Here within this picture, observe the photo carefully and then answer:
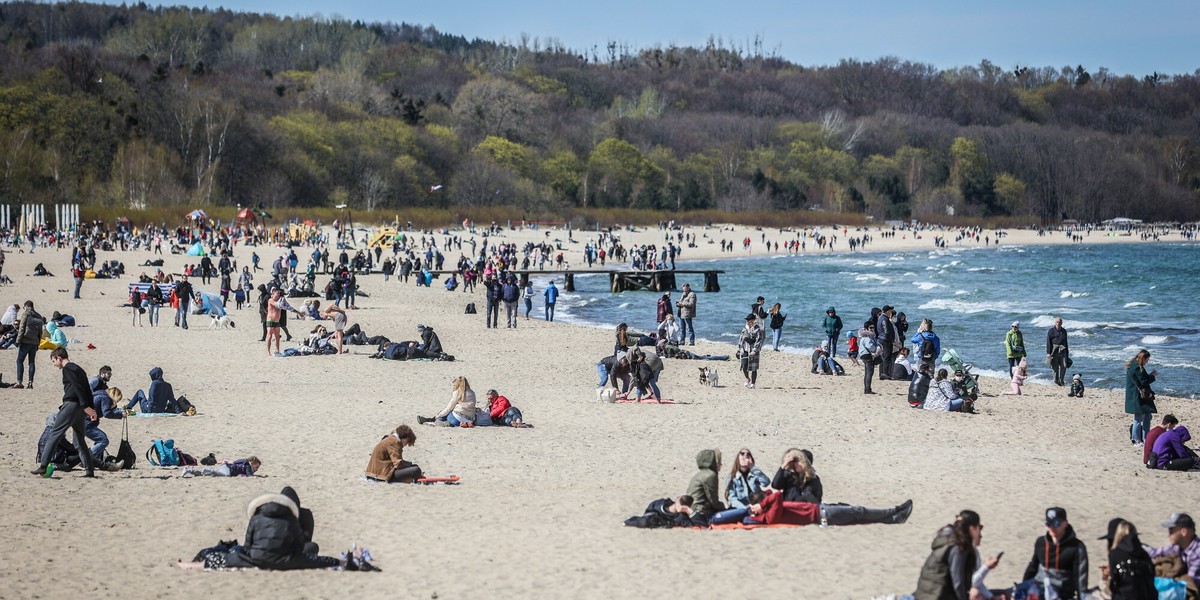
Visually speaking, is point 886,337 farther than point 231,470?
Yes

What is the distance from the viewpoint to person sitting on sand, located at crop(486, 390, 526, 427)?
1497 cm

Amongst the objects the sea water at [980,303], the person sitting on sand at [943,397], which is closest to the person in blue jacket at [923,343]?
the person sitting on sand at [943,397]

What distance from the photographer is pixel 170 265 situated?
146ft

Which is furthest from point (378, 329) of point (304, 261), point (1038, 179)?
point (1038, 179)

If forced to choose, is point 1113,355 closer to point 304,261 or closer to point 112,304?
point 112,304

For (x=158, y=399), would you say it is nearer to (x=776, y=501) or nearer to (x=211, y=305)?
(x=776, y=501)

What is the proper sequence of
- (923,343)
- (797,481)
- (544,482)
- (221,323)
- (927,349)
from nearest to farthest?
(797,481)
(544,482)
(923,343)
(927,349)
(221,323)

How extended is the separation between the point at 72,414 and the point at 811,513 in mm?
6387

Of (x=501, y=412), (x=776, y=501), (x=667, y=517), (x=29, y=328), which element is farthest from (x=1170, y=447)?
(x=29, y=328)

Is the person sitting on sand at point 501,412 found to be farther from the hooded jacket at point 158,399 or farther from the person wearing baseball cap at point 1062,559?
the person wearing baseball cap at point 1062,559

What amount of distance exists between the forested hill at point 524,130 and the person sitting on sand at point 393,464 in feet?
192

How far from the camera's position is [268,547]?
9.00 m

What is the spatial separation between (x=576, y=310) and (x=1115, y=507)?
26432mm

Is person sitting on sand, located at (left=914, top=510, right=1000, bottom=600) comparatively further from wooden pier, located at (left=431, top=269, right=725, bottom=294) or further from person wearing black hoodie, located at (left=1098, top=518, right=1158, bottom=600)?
wooden pier, located at (left=431, top=269, right=725, bottom=294)
